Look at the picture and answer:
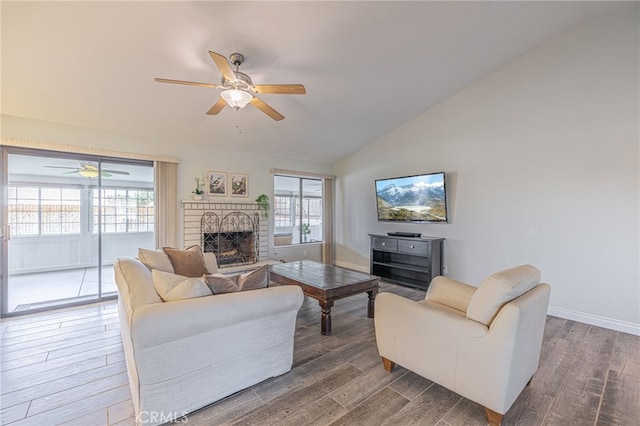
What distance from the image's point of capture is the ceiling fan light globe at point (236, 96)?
2520 mm

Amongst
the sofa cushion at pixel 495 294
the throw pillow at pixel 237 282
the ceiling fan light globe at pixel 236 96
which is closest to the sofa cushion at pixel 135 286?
the throw pillow at pixel 237 282

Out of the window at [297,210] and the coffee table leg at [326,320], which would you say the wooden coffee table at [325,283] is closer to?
the coffee table leg at [326,320]

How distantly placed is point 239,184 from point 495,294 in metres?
4.71

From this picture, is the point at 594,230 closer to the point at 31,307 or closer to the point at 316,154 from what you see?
the point at 316,154

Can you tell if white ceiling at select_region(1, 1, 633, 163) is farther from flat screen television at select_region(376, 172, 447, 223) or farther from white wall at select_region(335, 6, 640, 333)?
flat screen television at select_region(376, 172, 447, 223)

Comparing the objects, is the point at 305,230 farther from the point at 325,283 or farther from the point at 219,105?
the point at 219,105

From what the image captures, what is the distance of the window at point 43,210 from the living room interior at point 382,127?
0.19 meters

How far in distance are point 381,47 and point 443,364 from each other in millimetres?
3160

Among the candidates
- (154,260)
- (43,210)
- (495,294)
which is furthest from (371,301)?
(43,210)

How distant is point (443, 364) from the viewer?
1.87m

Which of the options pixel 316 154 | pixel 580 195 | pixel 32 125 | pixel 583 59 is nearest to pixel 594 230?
pixel 580 195

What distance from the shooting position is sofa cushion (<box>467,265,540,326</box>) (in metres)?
1.72

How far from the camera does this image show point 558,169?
3568mm

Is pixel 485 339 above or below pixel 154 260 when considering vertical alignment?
below
